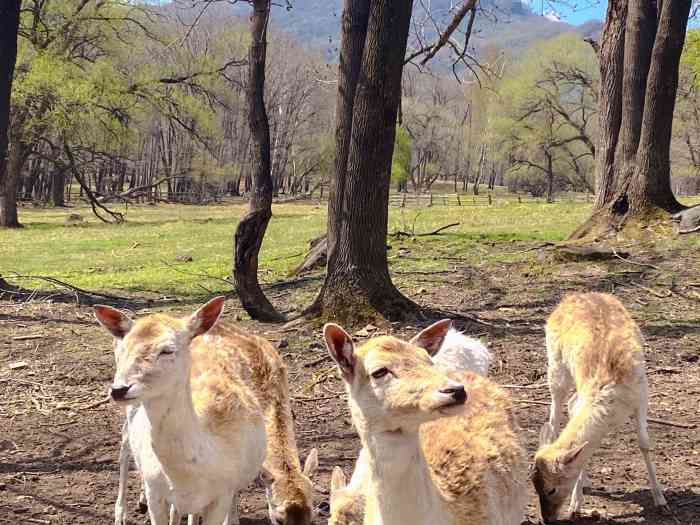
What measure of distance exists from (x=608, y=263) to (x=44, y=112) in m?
27.4

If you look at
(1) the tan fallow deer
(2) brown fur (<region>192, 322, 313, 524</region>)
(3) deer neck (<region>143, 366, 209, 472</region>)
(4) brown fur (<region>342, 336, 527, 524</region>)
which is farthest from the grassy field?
(3) deer neck (<region>143, 366, 209, 472</region>)

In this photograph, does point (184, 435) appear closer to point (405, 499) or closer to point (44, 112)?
point (405, 499)

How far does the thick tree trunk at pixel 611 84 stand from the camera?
1438 cm

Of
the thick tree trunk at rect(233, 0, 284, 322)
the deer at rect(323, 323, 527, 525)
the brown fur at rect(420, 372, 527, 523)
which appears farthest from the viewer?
the thick tree trunk at rect(233, 0, 284, 322)

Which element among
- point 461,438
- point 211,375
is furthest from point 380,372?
point 211,375

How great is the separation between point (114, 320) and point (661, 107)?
1101 centimetres

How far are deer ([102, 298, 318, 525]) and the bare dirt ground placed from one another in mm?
569

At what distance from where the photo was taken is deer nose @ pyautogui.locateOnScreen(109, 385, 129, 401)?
11.8ft

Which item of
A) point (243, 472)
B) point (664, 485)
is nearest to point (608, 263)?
point (664, 485)

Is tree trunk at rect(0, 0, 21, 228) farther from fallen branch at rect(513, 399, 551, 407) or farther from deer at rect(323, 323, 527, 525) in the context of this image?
deer at rect(323, 323, 527, 525)

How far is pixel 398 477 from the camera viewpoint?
10.7 ft

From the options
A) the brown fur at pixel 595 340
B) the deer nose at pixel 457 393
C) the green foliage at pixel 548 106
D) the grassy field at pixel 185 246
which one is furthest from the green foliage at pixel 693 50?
the deer nose at pixel 457 393

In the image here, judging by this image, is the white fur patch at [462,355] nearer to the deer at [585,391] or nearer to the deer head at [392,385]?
the deer at [585,391]

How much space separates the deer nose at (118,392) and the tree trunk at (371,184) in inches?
193
